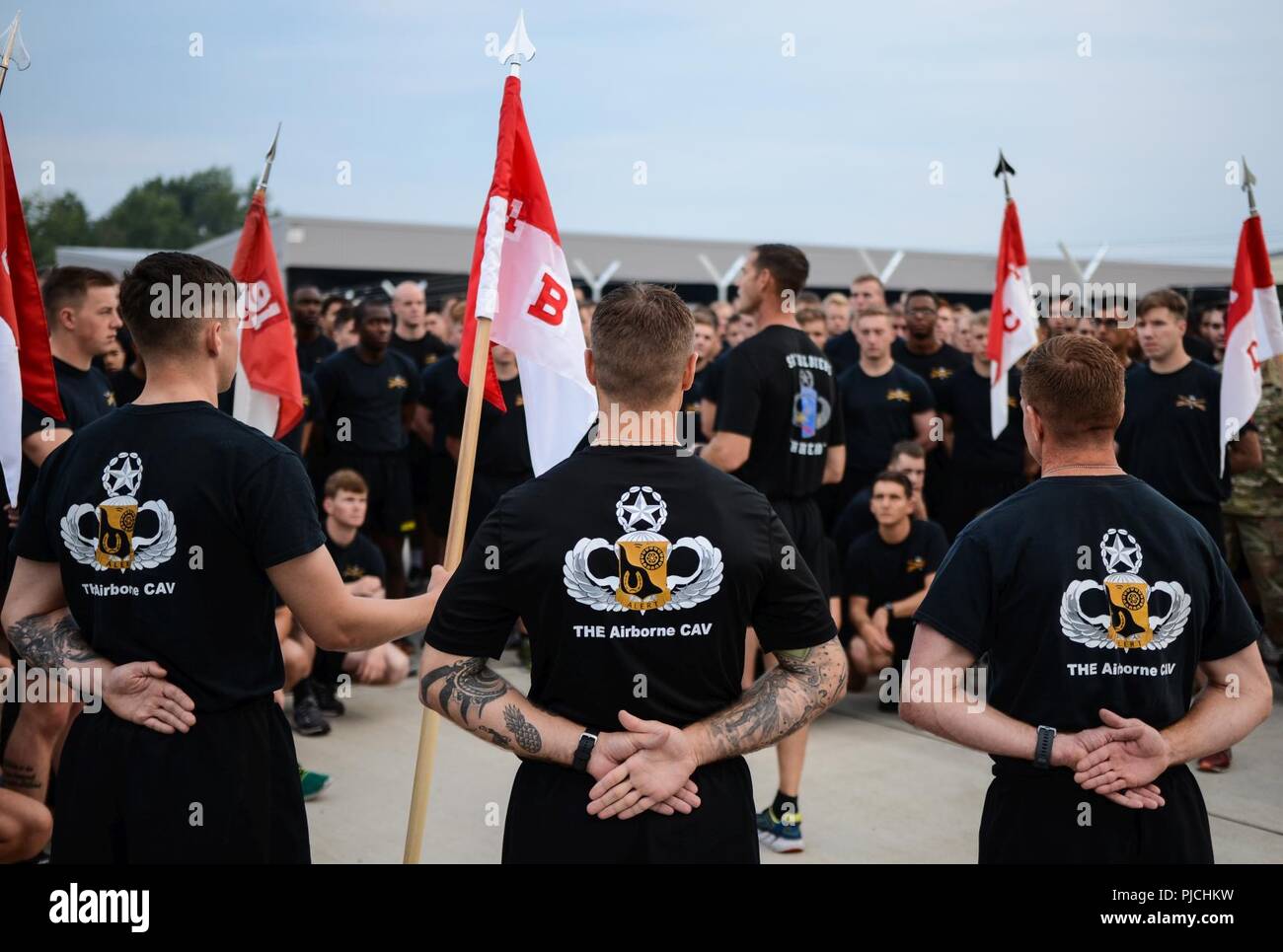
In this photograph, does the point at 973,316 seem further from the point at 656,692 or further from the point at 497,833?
the point at 656,692

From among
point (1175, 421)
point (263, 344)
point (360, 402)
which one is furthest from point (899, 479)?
point (360, 402)

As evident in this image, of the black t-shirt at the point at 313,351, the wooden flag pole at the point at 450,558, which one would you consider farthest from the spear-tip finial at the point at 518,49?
→ the black t-shirt at the point at 313,351

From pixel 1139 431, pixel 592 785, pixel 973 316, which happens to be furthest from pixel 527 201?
pixel 973 316

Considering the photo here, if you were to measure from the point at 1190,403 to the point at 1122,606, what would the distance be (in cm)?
450

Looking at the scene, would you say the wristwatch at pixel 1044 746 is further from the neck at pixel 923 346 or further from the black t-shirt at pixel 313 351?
the black t-shirt at pixel 313 351

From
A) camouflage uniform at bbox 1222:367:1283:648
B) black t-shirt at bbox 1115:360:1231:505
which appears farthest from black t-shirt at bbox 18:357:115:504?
camouflage uniform at bbox 1222:367:1283:648

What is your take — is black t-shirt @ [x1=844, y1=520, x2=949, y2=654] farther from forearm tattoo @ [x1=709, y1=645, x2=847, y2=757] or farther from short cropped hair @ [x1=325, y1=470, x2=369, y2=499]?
forearm tattoo @ [x1=709, y1=645, x2=847, y2=757]

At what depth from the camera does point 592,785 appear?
2.53 m

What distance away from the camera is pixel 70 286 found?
17.0ft

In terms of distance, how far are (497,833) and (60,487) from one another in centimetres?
296

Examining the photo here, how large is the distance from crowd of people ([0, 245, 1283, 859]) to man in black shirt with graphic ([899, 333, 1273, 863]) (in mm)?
1520

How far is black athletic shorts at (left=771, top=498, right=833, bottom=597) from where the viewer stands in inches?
219

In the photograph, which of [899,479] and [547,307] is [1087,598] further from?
[899,479]

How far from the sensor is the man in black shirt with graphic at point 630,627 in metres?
2.48
